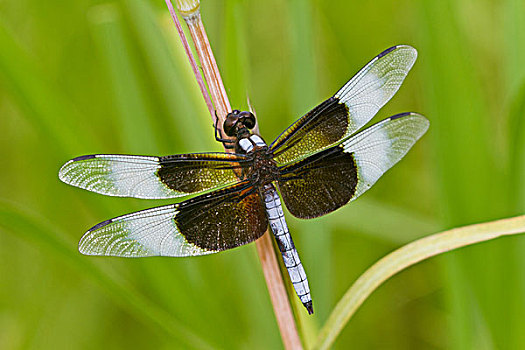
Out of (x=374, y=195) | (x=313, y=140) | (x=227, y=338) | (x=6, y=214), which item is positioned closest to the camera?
(x=6, y=214)

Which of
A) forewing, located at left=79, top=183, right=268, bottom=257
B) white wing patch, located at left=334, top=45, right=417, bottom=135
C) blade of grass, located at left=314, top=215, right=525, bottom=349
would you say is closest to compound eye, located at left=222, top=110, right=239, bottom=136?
forewing, located at left=79, top=183, right=268, bottom=257

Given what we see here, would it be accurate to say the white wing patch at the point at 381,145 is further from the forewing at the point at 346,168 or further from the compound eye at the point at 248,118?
the compound eye at the point at 248,118

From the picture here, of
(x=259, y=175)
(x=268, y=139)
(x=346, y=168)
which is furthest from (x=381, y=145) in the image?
(x=268, y=139)

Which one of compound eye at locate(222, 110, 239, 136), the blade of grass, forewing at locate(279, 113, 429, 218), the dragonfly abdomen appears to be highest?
compound eye at locate(222, 110, 239, 136)

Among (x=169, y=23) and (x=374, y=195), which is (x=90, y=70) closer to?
(x=169, y=23)

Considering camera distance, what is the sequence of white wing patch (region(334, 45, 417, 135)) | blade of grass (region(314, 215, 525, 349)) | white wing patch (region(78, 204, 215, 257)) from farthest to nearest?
white wing patch (region(334, 45, 417, 135)) < white wing patch (region(78, 204, 215, 257)) < blade of grass (region(314, 215, 525, 349))

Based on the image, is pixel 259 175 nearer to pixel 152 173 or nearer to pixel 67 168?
pixel 152 173

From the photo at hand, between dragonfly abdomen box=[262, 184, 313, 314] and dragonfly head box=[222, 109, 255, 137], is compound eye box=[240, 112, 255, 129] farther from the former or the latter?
dragonfly abdomen box=[262, 184, 313, 314]

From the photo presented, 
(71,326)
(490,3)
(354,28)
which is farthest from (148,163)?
(490,3)

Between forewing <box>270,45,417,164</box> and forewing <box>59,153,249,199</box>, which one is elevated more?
forewing <box>270,45,417,164</box>
